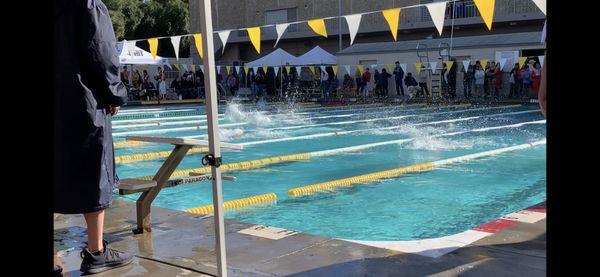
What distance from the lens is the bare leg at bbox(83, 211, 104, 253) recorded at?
3391mm

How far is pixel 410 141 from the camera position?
12.3 meters

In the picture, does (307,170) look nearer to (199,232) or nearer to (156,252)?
(199,232)

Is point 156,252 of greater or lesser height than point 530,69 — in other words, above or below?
below

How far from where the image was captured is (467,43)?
2773cm

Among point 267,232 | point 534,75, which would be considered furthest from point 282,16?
point 267,232

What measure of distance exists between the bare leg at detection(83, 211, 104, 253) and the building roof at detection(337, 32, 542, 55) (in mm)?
24529

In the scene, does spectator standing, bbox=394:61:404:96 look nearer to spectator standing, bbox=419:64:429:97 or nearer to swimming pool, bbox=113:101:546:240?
spectator standing, bbox=419:64:429:97

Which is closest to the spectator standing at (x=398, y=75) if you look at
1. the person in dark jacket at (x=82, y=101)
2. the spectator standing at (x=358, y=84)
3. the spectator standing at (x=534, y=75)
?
the spectator standing at (x=358, y=84)

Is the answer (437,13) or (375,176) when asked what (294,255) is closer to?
(375,176)

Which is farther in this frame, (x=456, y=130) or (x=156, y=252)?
(x=456, y=130)

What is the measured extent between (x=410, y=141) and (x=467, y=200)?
525cm

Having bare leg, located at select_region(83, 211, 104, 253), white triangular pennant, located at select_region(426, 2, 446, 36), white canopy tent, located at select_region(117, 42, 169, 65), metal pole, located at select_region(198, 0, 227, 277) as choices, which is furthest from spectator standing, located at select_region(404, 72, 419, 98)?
metal pole, located at select_region(198, 0, 227, 277)

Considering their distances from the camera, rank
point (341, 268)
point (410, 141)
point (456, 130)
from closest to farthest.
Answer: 1. point (341, 268)
2. point (410, 141)
3. point (456, 130)
